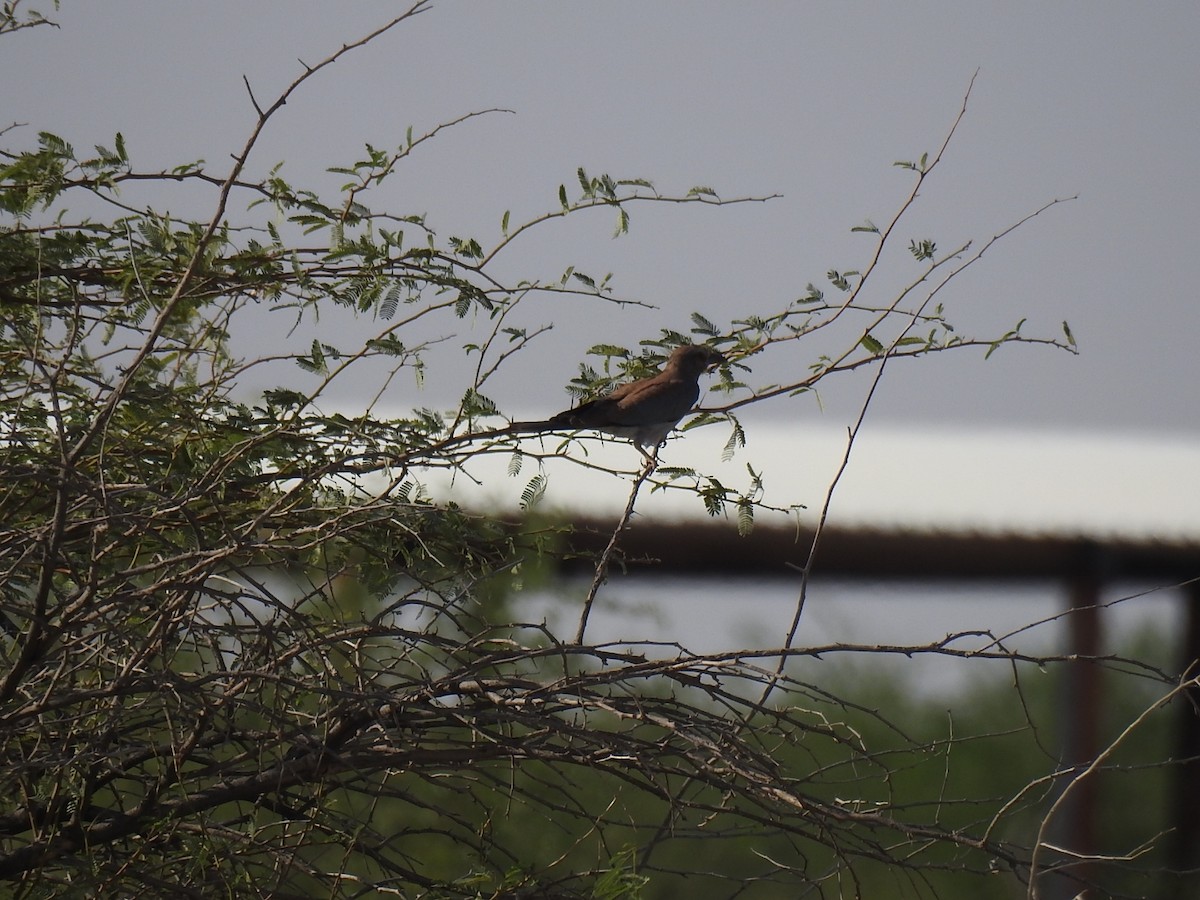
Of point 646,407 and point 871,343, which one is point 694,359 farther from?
point 871,343

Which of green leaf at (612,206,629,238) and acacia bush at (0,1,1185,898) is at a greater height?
green leaf at (612,206,629,238)

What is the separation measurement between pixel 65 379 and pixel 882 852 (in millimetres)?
2385

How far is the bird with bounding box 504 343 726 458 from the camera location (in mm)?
5293

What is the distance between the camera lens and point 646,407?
567cm

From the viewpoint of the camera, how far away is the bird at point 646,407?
529 centimetres

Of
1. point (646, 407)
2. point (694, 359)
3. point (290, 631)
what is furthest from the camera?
point (646, 407)

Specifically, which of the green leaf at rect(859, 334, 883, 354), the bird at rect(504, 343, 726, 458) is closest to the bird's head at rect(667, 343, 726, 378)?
the bird at rect(504, 343, 726, 458)

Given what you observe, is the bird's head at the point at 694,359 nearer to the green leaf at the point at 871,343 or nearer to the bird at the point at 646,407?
the bird at the point at 646,407

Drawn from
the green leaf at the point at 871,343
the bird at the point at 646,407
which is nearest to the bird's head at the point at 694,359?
the bird at the point at 646,407

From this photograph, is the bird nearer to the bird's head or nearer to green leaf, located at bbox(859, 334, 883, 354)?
the bird's head

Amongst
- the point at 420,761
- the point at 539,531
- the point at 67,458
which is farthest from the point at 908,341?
the point at 67,458

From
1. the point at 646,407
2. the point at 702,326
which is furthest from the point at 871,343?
the point at 646,407

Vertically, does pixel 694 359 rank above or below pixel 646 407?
above

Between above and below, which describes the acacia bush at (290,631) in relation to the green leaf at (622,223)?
below
